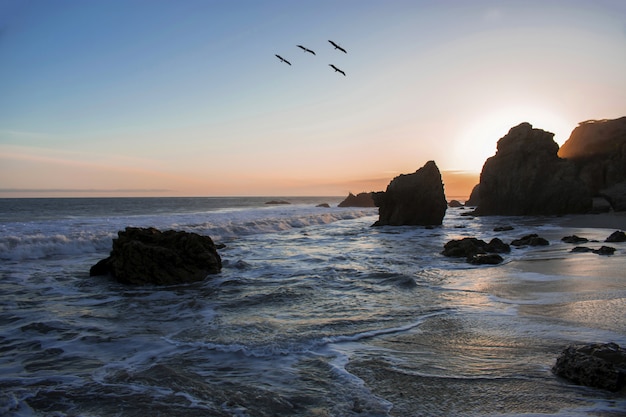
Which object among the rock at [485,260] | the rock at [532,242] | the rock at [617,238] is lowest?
the rock at [485,260]

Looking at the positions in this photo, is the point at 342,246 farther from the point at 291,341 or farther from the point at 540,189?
the point at 540,189

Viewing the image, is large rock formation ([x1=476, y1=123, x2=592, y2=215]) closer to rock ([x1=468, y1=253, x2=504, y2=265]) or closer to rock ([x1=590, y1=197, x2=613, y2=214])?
rock ([x1=590, y1=197, x2=613, y2=214])

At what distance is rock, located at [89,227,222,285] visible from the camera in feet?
39.4

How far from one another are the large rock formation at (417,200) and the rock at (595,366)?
31575mm

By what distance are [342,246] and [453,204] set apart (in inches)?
3020

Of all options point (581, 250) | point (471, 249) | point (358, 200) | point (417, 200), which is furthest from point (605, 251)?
point (358, 200)

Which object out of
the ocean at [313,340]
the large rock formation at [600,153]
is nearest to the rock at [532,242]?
the ocean at [313,340]

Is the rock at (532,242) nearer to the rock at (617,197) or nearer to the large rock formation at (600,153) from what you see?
the rock at (617,197)

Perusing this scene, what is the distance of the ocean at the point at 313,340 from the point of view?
14.8 ft

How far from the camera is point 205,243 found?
13984 mm

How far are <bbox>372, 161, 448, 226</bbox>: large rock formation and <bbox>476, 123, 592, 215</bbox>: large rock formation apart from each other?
35.9 feet

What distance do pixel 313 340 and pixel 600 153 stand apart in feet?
174

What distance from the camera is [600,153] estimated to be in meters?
47.0

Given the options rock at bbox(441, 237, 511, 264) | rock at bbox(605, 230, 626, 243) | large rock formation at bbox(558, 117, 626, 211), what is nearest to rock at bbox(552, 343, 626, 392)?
rock at bbox(441, 237, 511, 264)
